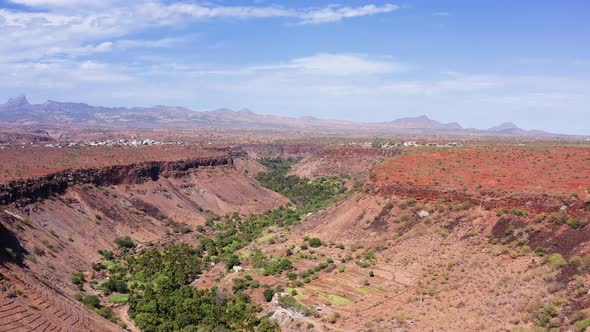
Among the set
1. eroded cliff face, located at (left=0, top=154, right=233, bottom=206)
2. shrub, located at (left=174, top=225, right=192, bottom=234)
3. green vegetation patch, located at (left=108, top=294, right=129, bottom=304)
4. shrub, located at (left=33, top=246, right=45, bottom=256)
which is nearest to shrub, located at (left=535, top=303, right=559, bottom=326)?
green vegetation patch, located at (left=108, top=294, right=129, bottom=304)

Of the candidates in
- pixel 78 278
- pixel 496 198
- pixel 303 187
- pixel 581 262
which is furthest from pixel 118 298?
pixel 303 187

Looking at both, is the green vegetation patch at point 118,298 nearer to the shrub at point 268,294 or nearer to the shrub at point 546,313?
the shrub at point 268,294

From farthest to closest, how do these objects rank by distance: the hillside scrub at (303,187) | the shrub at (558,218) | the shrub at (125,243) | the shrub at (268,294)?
the hillside scrub at (303,187) → the shrub at (125,243) → the shrub at (558,218) → the shrub at (268,294)

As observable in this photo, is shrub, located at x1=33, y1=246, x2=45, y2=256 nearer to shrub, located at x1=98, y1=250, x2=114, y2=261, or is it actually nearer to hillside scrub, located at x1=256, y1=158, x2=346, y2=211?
shrub, located at x1=98, y1=250, x2=114, y2=261

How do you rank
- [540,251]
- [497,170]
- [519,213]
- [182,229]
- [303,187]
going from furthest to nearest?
[303,187], [182,229], [497,170], [519,213], [540,251]

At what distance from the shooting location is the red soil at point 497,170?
1654 inches

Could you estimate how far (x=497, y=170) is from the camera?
161 feet

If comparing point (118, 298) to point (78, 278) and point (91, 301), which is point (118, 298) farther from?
point (78, 278)

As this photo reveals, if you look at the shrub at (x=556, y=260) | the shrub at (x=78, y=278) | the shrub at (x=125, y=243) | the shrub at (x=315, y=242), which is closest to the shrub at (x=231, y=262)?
the shrub at (x=315, y=242)

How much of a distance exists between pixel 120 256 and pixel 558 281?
125 ft

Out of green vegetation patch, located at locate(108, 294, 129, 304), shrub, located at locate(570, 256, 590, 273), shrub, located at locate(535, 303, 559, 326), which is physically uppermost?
shrub, located at locate(570, 256, 590, 273)

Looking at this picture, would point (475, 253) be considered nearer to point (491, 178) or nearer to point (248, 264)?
point (491, 178)

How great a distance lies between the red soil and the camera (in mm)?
42000

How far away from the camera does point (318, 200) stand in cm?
8288
